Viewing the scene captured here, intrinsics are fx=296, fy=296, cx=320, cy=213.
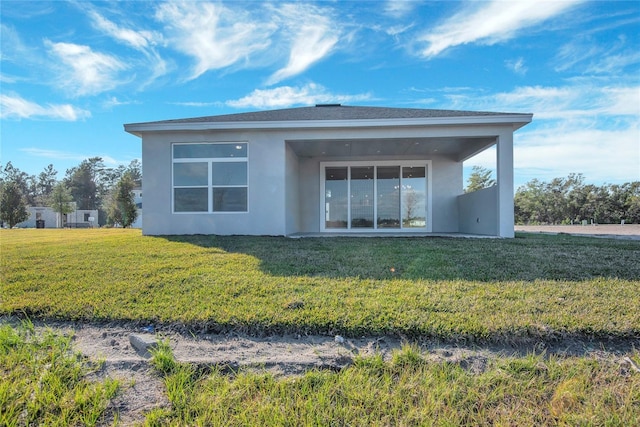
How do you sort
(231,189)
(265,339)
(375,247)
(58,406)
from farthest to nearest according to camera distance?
(231,189) < (375,247) < (265,339) < (58,406)

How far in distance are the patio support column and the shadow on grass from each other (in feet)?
6.18

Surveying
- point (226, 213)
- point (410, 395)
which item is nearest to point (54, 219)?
point (226, 213)

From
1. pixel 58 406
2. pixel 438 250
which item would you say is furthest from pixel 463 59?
pixel 58 406

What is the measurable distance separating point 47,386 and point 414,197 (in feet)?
35.7

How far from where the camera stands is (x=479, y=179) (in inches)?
1067

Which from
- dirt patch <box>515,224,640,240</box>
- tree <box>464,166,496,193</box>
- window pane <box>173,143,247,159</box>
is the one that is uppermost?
tree <box>464,166,496,193</box>

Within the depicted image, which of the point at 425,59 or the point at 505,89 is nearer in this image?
the point at 425,59

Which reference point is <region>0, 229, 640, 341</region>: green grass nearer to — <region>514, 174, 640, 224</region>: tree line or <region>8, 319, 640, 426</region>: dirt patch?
<region>8, 319, 640, 426</region>: dirt patch

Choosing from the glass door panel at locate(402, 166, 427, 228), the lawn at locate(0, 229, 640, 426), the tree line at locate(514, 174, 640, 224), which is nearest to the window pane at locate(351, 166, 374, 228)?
the glass door panel at locate(402, 166, 427, 228)

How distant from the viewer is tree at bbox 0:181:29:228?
69.7 feet

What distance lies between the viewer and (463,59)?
10453 mm

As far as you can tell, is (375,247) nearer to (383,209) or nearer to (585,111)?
(383,209)

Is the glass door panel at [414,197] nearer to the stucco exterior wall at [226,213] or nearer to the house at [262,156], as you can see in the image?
the house at [262,156]

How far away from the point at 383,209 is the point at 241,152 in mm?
5601
